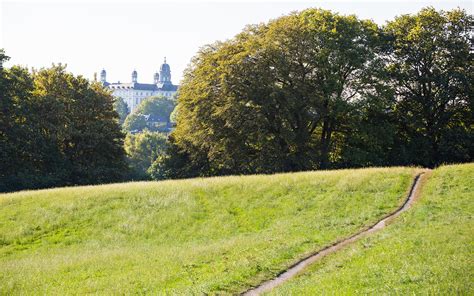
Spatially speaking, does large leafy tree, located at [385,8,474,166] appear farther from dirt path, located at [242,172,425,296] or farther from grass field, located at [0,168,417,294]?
dirt path, located at [242,172,425,296]

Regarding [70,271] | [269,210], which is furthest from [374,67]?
[70,271]

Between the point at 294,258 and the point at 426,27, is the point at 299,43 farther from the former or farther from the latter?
the point at 294,258

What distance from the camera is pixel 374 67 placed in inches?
1912

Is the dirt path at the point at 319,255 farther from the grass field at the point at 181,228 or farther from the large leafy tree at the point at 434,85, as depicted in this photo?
the large leafy tree at the point at 434,85

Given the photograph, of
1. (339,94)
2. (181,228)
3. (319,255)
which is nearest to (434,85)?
(339,94)

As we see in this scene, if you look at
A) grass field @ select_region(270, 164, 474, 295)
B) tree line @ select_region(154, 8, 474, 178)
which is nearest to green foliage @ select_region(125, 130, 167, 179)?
tree line @ select_region(154, 8, 474, 178)

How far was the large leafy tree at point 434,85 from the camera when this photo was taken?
160 feet

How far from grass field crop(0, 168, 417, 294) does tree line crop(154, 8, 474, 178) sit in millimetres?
15345

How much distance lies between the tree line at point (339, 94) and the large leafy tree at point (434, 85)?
0.34ft

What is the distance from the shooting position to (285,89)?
Result: 158 feet

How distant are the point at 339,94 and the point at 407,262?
36122mm

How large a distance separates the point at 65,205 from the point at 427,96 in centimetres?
3823

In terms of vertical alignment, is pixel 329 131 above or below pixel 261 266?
above

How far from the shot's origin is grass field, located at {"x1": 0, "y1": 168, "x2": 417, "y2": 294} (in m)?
16.8
